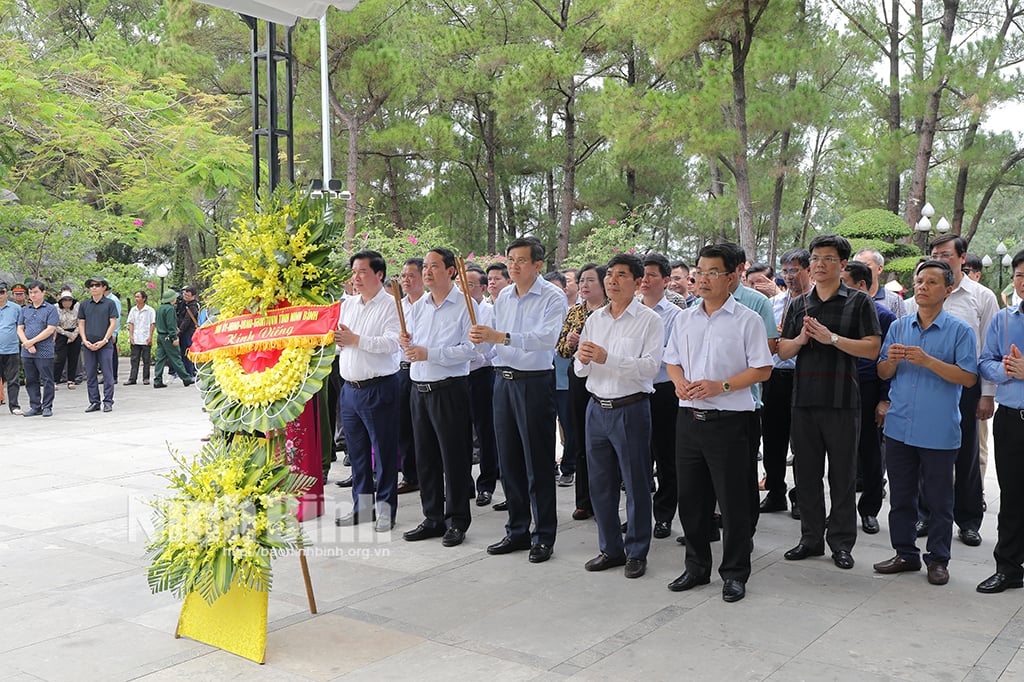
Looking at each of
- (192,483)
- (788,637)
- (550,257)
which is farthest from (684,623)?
(550,257)

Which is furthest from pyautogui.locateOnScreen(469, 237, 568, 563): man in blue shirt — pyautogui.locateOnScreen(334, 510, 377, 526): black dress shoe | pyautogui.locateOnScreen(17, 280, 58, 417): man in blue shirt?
pyautogui.locateOnScreen(17, 280, 58, 417): man in blue shirt

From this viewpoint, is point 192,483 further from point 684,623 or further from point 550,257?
point 550,257

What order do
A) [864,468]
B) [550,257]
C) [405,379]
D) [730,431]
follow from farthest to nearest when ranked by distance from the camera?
[550,257], [405,379], [864,468], [730,431]

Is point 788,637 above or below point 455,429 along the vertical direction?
below

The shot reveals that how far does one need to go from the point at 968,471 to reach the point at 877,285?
1370 millimetres

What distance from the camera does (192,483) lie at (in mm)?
4145

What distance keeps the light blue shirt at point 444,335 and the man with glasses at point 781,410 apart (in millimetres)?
2124

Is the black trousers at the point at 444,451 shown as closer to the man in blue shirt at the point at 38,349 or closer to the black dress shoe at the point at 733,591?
the black dress shoe at the point at 733,591

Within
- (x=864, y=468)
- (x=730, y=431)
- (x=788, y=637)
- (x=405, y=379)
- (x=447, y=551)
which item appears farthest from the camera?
(x=405, y=379)

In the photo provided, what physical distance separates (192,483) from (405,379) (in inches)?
123

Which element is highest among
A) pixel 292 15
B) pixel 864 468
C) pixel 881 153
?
pixel 881 153

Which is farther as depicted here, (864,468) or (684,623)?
(864,468)

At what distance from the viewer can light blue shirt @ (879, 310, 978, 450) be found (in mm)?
4742

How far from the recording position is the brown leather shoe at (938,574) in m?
4.75
